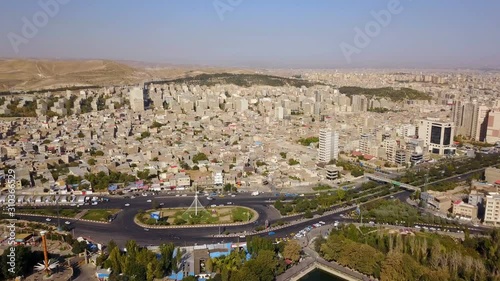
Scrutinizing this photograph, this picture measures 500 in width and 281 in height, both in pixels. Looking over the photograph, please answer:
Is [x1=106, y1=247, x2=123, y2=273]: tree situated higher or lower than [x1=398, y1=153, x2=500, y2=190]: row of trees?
higher

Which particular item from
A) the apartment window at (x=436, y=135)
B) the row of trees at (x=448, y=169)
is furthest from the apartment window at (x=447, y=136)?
the row of trees at (x=448, y=169)

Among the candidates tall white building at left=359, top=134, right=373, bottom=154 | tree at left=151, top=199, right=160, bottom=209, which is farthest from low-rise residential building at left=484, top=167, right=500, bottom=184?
tree at left=151, top=199, right=160, bottom=209

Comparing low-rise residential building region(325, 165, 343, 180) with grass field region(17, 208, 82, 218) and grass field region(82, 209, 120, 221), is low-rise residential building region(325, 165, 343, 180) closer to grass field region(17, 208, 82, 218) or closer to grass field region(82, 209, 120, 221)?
grass field region(82, 209, 120, 221)

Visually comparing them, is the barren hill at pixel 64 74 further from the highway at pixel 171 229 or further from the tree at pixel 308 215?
the tree at pixel 308 215

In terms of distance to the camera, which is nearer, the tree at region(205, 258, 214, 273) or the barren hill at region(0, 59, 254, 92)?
the tree at region(205, 258, 214, 273)

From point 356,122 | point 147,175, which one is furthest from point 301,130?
point 147,175

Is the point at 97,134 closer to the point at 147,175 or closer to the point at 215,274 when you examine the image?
the point at 147,175

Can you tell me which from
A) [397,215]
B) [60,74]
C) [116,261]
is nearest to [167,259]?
[116,261]
